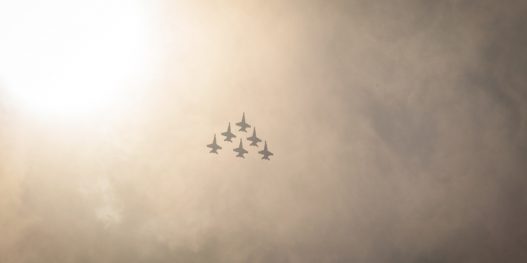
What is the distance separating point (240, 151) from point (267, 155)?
4.64m

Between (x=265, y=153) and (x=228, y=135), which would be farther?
(x=265, y=153)

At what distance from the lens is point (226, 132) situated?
84.3 m

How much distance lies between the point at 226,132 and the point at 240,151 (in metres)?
4.41

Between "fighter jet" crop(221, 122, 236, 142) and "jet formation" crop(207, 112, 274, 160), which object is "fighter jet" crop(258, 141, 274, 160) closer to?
"jet formation" crop(207, 112, 274, 160)

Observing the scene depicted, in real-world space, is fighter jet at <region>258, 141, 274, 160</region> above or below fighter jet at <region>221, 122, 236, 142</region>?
below

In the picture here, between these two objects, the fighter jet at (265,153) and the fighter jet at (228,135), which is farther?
the fighter jet at (265,153)

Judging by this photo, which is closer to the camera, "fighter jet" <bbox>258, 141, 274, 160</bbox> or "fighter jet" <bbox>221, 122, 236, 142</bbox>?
"fighter jet" <bbox>221, 122, 236, 142</bbox>

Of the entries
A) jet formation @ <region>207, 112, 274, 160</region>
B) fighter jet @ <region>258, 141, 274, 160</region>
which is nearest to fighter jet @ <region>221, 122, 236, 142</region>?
jet formation @ <region>207, 112, 274, 160</region>

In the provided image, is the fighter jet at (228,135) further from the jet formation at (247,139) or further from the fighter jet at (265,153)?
the fighter jet at (265,153)

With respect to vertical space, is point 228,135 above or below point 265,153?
above

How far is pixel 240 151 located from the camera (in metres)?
86.3

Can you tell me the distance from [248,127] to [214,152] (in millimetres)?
7162

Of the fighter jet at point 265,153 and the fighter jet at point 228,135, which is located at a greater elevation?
the fighter jet at point 228,135

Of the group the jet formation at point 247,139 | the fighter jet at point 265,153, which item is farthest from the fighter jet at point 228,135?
the fighter jet at point 265,153
